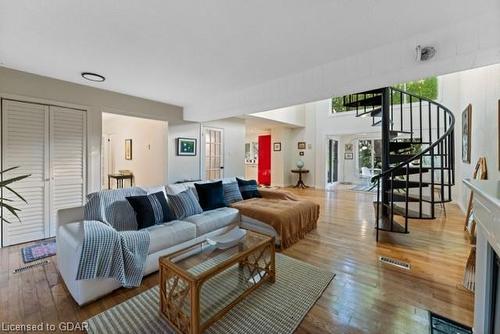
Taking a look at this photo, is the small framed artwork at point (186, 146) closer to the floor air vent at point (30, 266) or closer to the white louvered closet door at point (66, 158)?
the white louvered closet door at point (66, 158)

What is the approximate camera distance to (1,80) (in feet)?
9.53

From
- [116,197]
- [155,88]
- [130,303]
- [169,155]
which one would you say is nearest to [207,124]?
[169,155]

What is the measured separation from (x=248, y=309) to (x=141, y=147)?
5080mm

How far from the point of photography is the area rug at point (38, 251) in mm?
2678

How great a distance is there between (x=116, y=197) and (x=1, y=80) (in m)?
2.25

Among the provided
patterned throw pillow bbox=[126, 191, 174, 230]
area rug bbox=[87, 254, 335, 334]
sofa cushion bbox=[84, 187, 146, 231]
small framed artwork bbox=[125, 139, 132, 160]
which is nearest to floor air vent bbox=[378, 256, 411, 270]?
area rug bbox=[87, 254, 335, 334]

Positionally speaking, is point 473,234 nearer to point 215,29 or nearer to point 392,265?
point 392,265

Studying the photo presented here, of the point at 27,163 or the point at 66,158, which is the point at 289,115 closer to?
the point at 66,158

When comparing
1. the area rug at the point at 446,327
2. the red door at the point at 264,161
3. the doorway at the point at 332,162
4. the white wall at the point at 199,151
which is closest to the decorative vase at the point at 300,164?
the doorway at the point at 332,162

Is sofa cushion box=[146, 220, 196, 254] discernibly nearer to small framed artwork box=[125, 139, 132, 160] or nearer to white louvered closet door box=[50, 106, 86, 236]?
white louvered closet door box=[50, 106, 86, 236]

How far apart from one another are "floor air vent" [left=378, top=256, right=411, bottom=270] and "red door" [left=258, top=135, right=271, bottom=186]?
6354 mm

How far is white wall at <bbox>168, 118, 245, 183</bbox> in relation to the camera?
16.5 ft

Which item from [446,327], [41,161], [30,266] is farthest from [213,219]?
[41,161]

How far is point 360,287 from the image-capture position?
2084 mm
